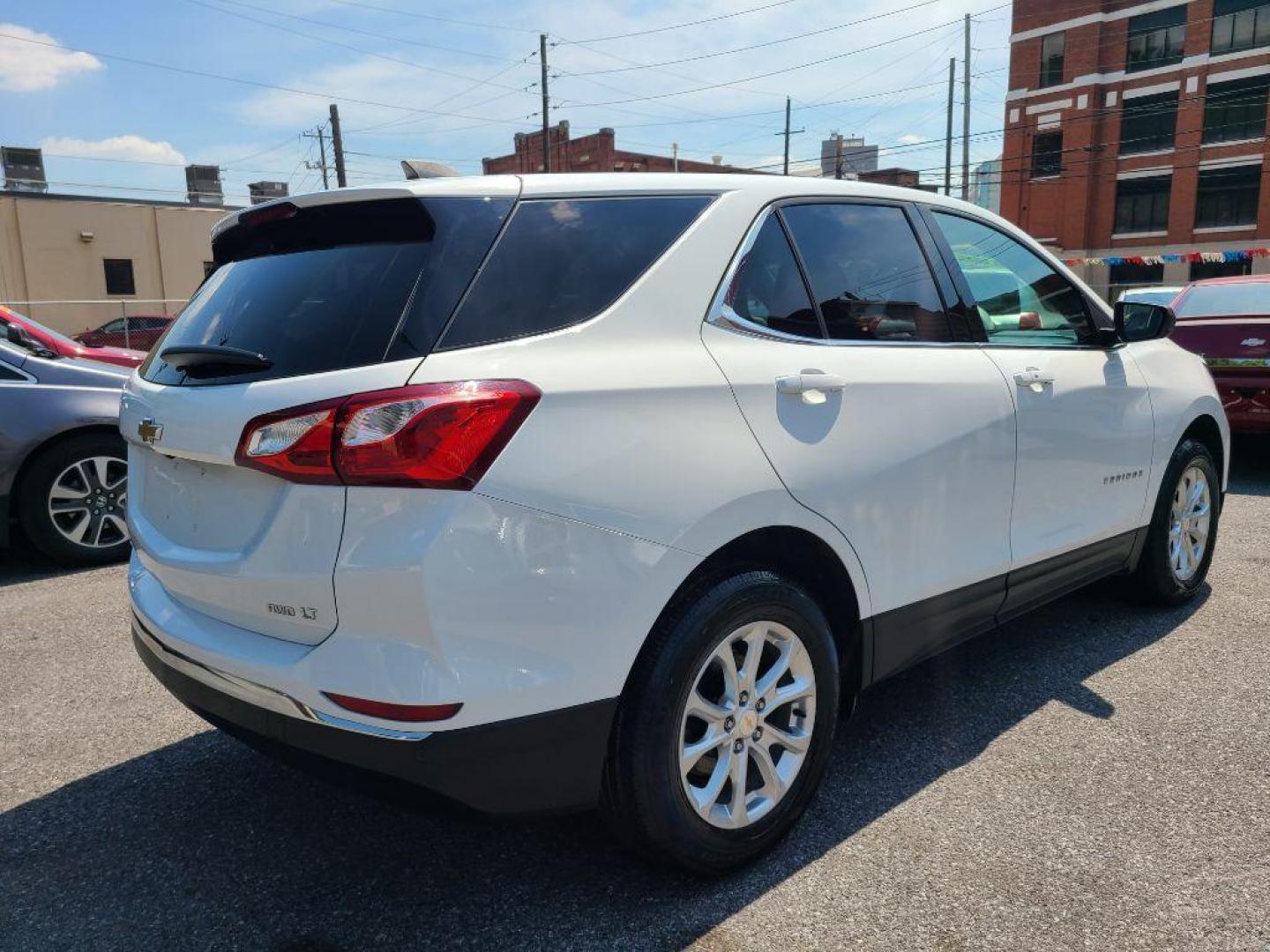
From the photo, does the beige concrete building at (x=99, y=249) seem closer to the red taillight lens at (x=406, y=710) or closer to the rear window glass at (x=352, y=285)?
the rear window glass at (x=352, y=285)

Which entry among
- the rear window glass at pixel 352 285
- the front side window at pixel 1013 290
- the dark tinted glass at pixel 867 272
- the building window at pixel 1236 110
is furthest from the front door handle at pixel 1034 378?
the building window at pixel 1236 110

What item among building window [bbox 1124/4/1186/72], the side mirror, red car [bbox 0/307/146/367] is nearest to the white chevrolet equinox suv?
the side mirror

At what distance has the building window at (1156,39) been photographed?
43.4m

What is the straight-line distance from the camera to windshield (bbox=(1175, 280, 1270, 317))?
320 inches

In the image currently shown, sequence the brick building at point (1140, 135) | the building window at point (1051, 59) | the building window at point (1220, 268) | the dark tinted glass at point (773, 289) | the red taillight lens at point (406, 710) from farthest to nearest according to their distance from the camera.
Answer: the building window at point (1051, 59), the brick building at point (1140, 135), the building window at point (1220, 268), the dark tinted glass at point (773, 289), the red taillight lens at point (406, 710)

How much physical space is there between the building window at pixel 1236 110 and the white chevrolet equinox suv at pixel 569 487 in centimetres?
4874

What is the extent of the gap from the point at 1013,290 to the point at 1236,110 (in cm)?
4844

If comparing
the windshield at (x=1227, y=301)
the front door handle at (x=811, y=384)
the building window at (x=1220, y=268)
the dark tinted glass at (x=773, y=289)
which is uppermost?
the building window at (x=1220, y=268)

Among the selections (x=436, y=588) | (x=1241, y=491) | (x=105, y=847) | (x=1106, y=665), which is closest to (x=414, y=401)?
(x=436, y=588)

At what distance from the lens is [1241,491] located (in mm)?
7359

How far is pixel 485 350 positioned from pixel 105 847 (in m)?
1.87

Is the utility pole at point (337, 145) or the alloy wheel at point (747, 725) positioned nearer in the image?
the alloy wheel at point (747, 725)

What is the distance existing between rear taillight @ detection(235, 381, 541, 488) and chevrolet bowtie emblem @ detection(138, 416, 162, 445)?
62 cm

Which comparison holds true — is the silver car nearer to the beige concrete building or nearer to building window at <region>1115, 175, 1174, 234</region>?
the beige concrete building
